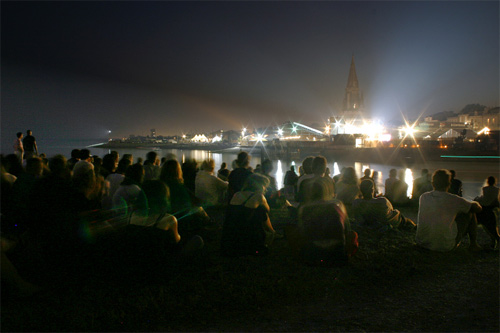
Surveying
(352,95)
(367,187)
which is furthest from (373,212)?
A: (352,95)

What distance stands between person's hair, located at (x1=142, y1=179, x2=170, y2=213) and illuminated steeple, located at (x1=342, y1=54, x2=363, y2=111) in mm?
135611

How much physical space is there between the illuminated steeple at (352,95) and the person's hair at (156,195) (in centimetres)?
13561

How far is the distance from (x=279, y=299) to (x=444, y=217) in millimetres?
2929

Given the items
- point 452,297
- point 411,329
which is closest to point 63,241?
point 411,329

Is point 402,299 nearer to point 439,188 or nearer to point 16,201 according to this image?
point 439,188

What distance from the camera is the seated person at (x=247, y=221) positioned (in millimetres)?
4586

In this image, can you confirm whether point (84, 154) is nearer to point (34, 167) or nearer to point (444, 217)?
point (34, 167)

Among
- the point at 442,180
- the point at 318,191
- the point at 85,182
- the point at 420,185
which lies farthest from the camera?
the point at 420,185

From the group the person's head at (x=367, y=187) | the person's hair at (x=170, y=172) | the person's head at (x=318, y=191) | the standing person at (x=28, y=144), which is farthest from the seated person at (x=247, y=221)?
the standing person at (x=28, y=144)

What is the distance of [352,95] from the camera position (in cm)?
13150

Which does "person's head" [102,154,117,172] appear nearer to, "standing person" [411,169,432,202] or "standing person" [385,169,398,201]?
"standing person" [385,169,398,201]

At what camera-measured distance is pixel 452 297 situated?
13.4 feet

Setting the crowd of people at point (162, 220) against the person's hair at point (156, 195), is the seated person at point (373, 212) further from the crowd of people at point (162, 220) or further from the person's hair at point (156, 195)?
the person's hair at point (156, 195)

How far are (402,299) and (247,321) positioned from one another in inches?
76.9
